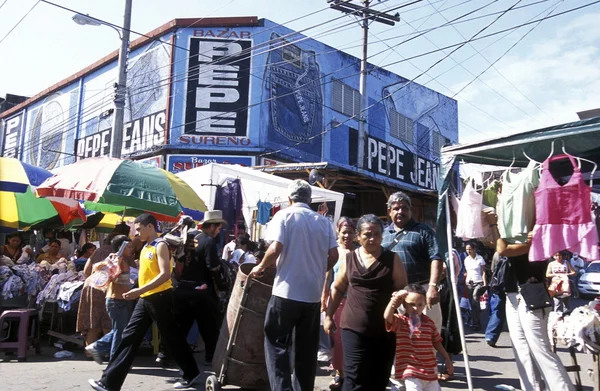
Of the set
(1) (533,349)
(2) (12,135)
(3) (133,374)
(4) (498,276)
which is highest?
(2) (12,135)

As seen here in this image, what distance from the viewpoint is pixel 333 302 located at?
4.41m

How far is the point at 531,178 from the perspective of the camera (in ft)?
15.3

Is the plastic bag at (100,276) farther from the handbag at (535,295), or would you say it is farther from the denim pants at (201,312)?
the handbag at (535,295)

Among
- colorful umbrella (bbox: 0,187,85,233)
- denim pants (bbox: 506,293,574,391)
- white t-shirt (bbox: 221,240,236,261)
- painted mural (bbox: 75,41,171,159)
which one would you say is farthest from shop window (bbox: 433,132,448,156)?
denim pants (bbox: 506,293,574,391)

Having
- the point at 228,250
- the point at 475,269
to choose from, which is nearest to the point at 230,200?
the point at 228,250

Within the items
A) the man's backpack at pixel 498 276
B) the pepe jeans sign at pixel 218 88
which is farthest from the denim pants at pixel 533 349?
the pepe jeans sign at pixel 218 88

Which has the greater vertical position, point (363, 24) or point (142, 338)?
point (363, 24)

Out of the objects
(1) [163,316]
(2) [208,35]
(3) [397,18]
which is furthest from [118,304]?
(3) [397,18]

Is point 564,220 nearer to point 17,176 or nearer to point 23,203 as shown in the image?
point 17,176

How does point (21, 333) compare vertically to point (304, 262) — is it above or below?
below

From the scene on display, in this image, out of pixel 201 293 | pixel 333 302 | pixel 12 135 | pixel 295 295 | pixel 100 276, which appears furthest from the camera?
pixel 12 135

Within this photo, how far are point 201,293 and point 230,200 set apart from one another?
16.2 feet

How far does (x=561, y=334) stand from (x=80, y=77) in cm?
2595

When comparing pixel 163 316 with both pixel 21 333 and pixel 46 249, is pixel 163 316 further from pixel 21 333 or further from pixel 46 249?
pixel 46 249
